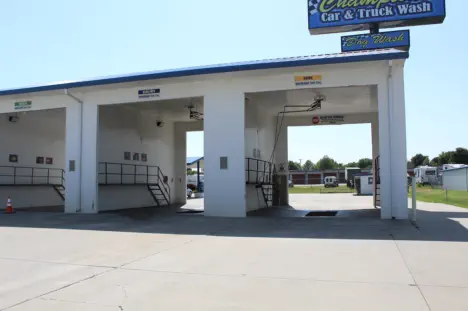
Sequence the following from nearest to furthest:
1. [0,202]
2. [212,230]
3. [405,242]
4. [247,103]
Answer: [405,242], [212,230], [247,103], [0,202]

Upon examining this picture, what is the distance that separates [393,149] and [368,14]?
12.0m

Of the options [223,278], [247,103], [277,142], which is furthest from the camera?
[277,142]

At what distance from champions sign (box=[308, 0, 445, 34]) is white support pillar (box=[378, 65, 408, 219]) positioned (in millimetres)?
10317

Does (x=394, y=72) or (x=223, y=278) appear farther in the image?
(x=394, y=72)

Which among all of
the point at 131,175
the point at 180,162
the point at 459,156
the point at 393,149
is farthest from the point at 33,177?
the point at 459,156

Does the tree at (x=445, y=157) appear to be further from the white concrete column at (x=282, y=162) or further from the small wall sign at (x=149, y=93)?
the small wall sign at (x=149, y=93)

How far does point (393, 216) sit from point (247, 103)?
7.34m

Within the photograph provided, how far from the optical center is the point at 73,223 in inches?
521

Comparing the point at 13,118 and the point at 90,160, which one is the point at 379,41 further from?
the point at 13,118

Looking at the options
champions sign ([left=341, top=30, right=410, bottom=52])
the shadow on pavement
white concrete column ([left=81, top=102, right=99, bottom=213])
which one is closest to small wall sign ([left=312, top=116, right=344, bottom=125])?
champions sign ([left=341, top=30, right=410, bottom=52])

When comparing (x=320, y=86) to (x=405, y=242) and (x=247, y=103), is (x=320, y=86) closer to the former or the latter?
(x=247, y=103)

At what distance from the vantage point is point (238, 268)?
6.56m

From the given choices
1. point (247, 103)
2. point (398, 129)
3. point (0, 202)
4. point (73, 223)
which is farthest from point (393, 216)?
point (0, 202)

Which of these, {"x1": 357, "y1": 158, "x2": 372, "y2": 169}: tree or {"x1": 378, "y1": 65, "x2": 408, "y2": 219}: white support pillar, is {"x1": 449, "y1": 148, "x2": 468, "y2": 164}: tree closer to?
{"x1": 357, "y1": 158, "x2": 372, "y2": 169}: tree
